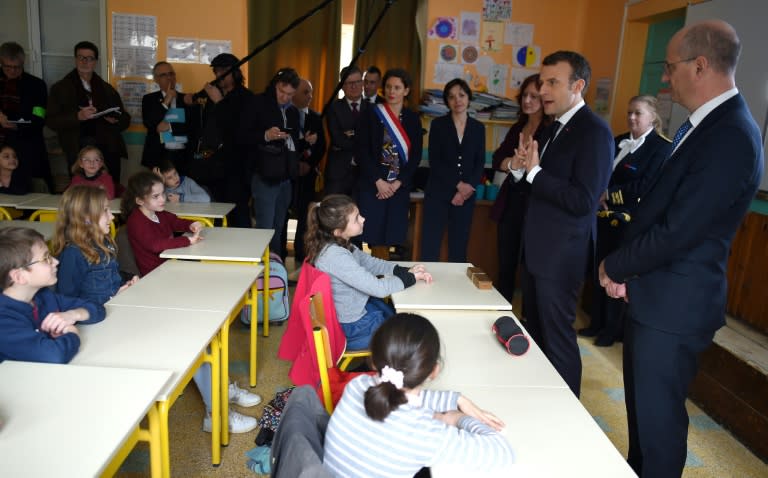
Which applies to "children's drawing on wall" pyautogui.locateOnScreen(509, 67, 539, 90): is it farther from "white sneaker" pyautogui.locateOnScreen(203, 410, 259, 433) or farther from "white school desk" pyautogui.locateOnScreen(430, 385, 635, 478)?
"white school desk" pyautogui.locateOnScreen(430, 385, 635, 478)

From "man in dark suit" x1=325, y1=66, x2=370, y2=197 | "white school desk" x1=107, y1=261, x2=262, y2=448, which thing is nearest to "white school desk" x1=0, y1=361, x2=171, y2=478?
"white school desk" x1=107, y1=261, x2=262, y2=448

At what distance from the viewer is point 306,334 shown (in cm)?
185

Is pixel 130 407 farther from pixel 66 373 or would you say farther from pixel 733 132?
pixel 733 132

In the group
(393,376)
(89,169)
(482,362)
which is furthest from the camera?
(89,169)

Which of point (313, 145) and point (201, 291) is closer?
point (201, 291)

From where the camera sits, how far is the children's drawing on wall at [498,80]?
205 inches

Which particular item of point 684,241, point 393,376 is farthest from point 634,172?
point 393,376

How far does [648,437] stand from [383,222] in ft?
7.81

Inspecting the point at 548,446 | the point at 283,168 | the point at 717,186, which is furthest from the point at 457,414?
the point at 283,168

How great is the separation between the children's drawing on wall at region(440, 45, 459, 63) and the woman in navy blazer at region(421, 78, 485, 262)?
1581 mm

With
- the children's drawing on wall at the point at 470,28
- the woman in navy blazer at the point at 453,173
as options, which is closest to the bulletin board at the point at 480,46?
the children's drawing on wall at the point at 470,28

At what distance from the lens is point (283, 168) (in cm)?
394

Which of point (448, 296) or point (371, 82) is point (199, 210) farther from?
point (448, 296)

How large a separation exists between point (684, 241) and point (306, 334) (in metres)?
1.16
